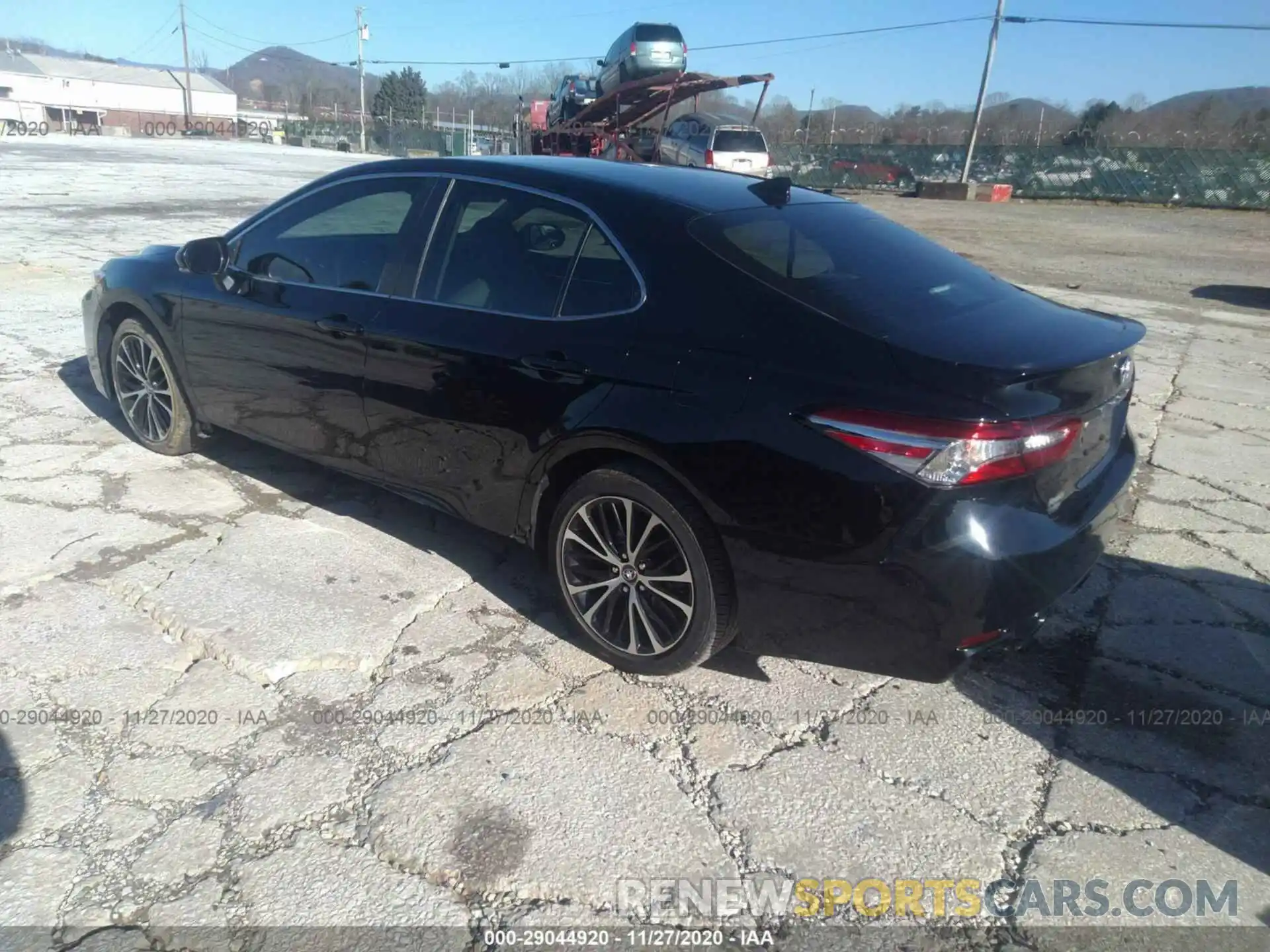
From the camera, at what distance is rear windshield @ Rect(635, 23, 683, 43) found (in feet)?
70.4

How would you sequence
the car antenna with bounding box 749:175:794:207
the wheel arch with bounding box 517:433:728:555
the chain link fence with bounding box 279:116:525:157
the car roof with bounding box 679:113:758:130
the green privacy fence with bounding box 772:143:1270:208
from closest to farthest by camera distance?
the wheel arch with bounding box 517:433:728:555 → the car antenna with bounding box 749:175:794:207 → the car roof with bounding box 679:113:758:130 → the green privacy fence with bounding box 772:143:1270:208 → the chain link fence with bounding box 279:116:525:157

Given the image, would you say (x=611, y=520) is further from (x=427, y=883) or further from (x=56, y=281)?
(x=56, y=281)

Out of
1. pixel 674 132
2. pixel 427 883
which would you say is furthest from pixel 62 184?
pixel 427 883

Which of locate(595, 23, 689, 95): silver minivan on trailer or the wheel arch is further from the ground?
locate(595, 23, 689, 95): silver minivan on trailer

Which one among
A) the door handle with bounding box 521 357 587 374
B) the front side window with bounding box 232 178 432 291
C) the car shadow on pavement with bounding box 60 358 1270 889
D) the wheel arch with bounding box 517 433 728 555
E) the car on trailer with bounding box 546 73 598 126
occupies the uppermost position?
the car on trailer with bounding box 546 73 598 126

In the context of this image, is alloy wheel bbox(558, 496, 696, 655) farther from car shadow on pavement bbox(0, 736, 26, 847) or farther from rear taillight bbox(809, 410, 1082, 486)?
car shadow on pavement bbox(0, 736, 26, 847)

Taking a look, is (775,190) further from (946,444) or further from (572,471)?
(946,444)

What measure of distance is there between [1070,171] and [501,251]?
33176 millimetres

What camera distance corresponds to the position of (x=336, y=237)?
3.94m

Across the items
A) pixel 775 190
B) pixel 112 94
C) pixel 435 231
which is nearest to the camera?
pixel 775 190

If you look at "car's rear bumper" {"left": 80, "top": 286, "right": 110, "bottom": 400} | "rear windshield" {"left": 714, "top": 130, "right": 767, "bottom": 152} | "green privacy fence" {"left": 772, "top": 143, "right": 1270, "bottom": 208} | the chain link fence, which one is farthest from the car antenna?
the chain link fence

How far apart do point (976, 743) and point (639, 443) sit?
4.53 feet

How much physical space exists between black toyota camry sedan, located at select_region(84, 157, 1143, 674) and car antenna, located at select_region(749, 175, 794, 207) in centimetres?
1

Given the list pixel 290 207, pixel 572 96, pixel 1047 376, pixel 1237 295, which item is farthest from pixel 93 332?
pixel 572 96
